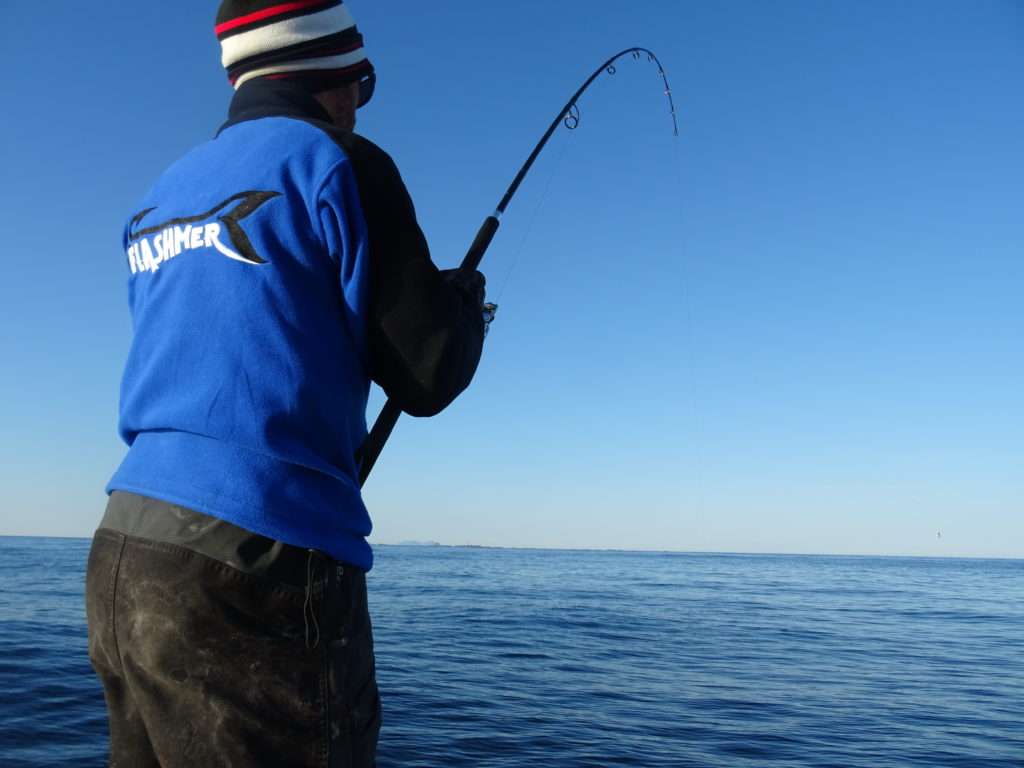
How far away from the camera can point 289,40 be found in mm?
1678

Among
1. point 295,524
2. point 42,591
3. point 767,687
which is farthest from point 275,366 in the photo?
point 42,591

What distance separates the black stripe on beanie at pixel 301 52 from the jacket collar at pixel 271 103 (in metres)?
0.04

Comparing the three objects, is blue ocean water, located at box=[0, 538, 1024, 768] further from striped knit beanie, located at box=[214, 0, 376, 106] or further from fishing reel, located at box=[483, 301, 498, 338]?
striped knit beanie, located at box=[214, 0, 376, 106]

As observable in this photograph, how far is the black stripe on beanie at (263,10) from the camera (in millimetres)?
1648

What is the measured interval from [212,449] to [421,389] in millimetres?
418

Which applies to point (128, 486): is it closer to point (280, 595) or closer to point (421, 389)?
point (280, 595)

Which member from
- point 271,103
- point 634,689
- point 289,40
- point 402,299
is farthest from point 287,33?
point 634,689

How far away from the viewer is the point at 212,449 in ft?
4.46

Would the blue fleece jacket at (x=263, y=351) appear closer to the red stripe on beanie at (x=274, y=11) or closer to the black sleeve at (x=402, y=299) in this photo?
the black sleeve at (x=402, y=299)

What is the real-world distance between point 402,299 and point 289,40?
0.70 m

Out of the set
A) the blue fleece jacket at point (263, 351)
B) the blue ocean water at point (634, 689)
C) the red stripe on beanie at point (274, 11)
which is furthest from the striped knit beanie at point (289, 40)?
the blue ocean water at point (634, 689)

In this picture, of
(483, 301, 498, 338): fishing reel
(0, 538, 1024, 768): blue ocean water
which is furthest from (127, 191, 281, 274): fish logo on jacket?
(0, 538, 1024, 768): blue ocean water

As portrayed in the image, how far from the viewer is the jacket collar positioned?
1.61m

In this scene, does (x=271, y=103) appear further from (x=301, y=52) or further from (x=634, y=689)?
(x=634, y=689)
